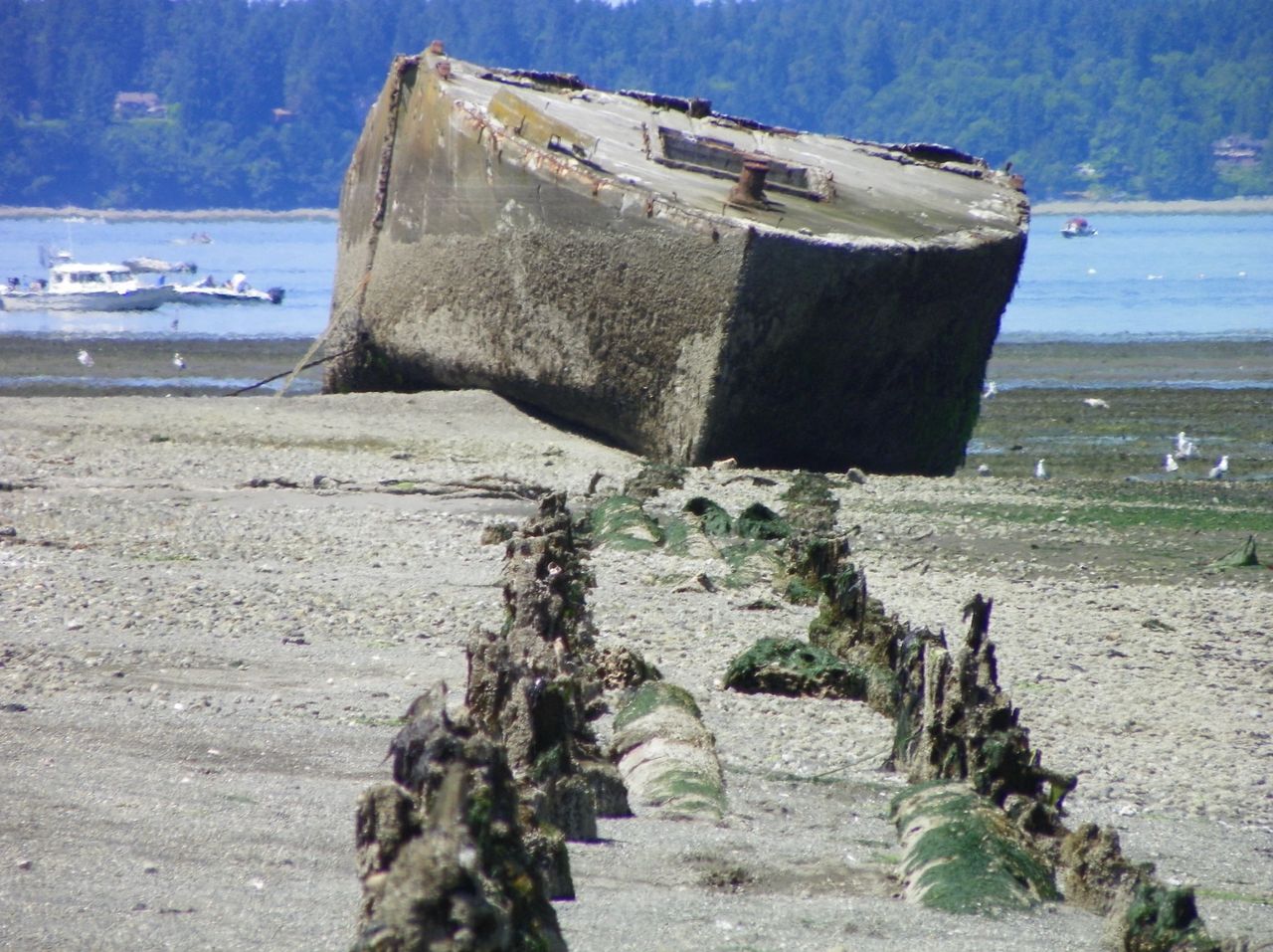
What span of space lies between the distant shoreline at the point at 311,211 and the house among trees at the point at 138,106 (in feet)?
45.0

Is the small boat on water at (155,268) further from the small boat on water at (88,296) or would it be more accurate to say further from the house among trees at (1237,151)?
the house among trees at (1237,151)

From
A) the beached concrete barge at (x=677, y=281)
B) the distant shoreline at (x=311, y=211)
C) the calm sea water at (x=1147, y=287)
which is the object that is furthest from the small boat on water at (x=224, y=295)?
the distant shoreline at (x=311, y=211)

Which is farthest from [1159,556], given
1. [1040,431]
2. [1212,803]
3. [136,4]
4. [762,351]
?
[136,4]

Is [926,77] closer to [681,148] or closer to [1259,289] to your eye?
[1259,289]

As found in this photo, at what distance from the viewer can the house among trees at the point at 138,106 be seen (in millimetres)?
123688

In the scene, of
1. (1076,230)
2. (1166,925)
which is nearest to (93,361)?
(1166,925)

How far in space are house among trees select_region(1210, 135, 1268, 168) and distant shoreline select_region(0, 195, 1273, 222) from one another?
5.43 metres

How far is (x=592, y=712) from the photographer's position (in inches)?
181

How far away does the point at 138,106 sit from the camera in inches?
4943

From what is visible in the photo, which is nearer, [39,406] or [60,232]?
[39,406]

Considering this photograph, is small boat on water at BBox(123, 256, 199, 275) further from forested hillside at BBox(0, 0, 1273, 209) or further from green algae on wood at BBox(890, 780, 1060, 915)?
forested hillside at BBox(0, 0, 1273, 209)

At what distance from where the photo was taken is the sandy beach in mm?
3041

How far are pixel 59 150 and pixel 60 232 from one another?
25.8 meters

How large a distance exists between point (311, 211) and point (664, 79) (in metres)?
31.4
